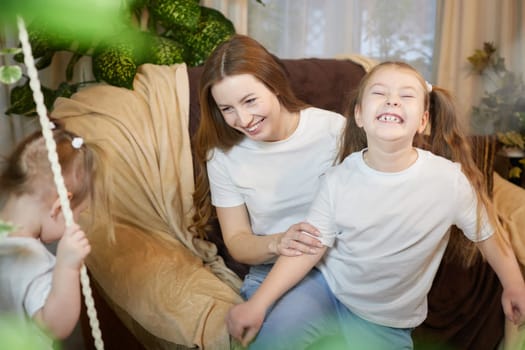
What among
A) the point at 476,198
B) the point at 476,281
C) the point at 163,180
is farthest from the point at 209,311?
the point at 476,281

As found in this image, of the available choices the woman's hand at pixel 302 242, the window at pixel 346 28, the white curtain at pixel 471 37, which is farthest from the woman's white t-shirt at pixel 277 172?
the white curtain at pixel 471 37

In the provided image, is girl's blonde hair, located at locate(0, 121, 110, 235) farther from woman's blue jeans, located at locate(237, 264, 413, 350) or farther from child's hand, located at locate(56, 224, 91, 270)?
woman's blue jeans, located at locate(237, 264, 413, 350)

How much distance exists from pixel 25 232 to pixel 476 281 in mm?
1176

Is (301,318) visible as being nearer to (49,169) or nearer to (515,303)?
(515,303)

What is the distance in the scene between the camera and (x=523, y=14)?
2.52 m

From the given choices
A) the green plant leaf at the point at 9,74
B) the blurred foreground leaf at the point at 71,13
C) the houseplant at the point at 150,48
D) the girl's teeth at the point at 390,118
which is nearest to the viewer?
the blurred foreground leaf at the point at 71,13

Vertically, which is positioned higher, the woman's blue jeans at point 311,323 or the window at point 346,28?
the window at point 346,28

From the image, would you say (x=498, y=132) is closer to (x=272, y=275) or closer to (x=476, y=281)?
(x=476, y=281)

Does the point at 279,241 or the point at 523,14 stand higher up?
the point at 523,14

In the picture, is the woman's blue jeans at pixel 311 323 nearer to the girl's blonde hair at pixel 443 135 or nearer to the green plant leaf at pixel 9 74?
the girl's blonde hair at pixel 443 135

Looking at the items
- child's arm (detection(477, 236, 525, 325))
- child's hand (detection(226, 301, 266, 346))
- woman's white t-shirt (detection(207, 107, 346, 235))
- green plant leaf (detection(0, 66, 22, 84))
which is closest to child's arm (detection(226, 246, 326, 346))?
child's hand (detection(226, 301, 266, 346))

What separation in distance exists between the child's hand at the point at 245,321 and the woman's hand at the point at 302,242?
0.13 metres

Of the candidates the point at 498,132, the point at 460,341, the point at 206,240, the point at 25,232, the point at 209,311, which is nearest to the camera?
the point at 25,232

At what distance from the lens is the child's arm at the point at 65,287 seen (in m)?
0.71
